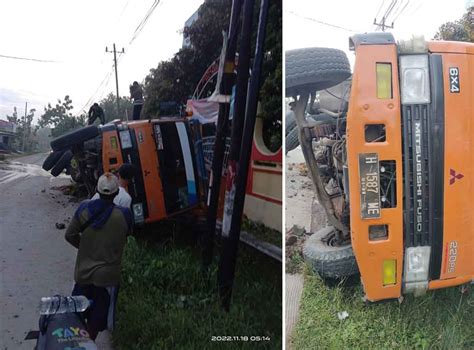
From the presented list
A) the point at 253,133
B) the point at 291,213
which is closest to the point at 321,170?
the point at 291,213

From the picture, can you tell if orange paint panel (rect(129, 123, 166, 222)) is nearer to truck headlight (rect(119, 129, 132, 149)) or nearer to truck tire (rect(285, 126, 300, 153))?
truck headlight (rect(119, 129, 132, 149))

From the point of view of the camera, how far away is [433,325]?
1545 millimetres

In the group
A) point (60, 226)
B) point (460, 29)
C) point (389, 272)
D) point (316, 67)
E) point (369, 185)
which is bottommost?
point (389, 272)

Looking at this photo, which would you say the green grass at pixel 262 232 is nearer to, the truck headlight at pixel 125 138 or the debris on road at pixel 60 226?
the truck headlight at pixel 125 138

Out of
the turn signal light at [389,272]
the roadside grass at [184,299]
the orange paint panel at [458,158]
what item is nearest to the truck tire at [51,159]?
the roadside grass at [184,299]

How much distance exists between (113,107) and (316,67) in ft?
2.23

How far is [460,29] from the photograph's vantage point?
1.50 meters

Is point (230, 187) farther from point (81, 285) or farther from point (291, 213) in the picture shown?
point (81, 285)

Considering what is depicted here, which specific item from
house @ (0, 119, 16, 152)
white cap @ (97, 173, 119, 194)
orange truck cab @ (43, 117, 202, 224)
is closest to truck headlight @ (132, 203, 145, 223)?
orange truck cab @ (43, 117, 202, 224)

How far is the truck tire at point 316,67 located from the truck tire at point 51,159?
746mm

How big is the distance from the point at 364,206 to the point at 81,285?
3.18 ft

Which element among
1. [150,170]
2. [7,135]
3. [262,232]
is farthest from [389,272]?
[7,135]

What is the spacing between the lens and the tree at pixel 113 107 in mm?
1670

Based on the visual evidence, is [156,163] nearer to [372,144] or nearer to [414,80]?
[372,144]
